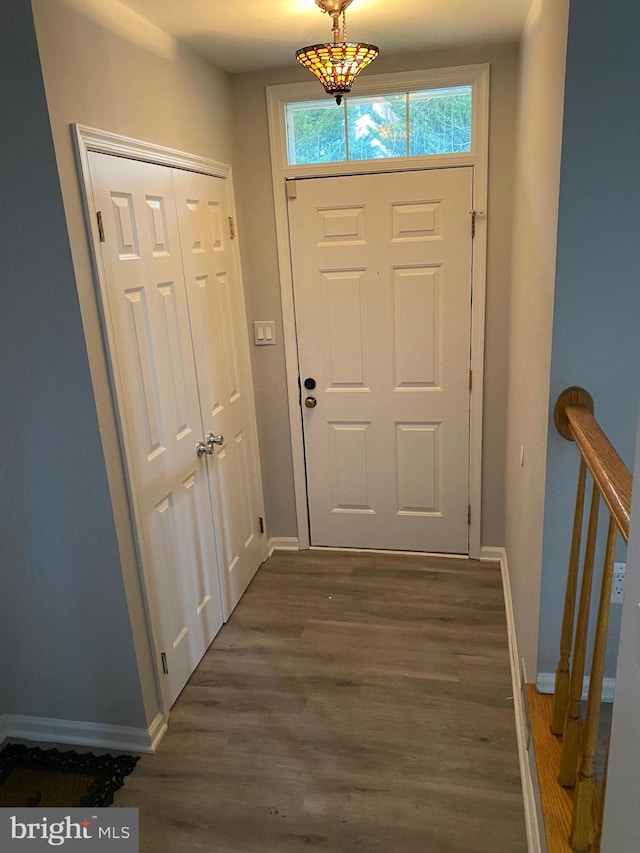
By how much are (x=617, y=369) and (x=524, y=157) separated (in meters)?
1.15

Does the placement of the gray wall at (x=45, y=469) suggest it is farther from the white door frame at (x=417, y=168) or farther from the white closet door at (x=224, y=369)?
the white door frame at (x=417, y=168)

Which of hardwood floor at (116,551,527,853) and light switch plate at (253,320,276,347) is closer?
hardwood floor at (116,551,527,853)

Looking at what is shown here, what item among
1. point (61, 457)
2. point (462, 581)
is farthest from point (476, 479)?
point (61, 457)

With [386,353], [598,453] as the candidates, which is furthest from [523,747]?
[386,353]

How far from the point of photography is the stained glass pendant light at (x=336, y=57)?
77.7 inches

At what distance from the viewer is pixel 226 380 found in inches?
115

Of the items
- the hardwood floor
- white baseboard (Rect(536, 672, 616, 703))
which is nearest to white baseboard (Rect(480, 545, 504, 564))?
the hardwood floor

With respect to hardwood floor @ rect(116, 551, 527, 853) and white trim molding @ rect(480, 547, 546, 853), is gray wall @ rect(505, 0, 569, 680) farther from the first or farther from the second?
hardwood floor @ rect(116, 551, 527, 853)

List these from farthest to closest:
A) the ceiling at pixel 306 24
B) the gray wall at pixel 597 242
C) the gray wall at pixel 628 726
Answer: the ceiling at pixel 306 24
the gray wall at pixel 597 242
the gray wall at pixel 628 726

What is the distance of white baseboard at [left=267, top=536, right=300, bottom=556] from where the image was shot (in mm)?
3580

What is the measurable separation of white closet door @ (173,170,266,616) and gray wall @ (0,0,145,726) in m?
0.74

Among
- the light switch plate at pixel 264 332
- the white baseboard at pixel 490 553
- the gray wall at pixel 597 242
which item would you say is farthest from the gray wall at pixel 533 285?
the light switch plate at pixel 264 332

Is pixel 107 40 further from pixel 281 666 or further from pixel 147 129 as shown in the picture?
pixel 281 666

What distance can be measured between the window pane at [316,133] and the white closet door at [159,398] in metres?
0.95
